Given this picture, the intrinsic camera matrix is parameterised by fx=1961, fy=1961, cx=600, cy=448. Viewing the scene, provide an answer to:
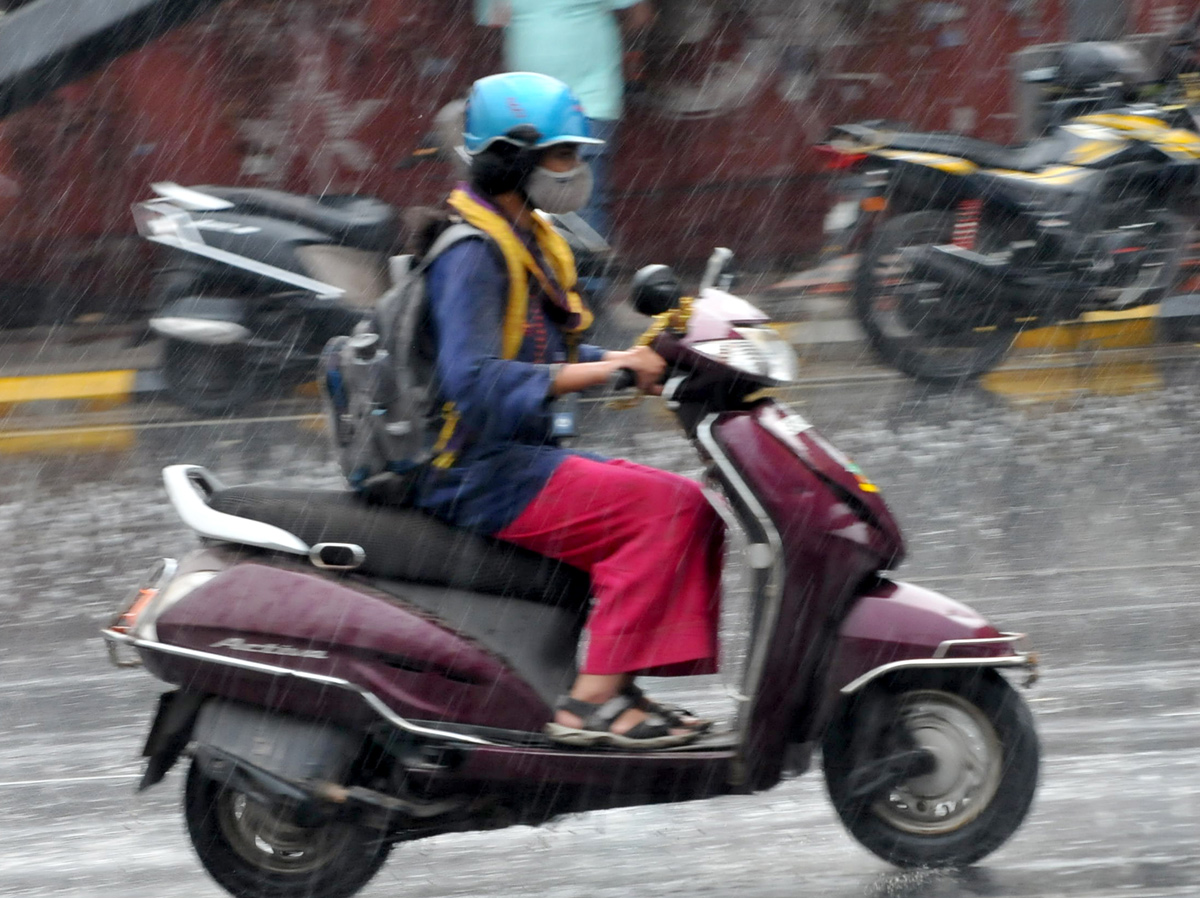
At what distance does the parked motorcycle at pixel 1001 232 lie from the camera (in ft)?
27.8

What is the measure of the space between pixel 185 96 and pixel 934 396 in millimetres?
4886

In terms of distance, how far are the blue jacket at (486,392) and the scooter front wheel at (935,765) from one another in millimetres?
780

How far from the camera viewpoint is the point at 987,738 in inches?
144

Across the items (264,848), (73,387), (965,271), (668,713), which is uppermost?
(668,713)

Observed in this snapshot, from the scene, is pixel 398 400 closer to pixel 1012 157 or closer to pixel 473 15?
pixel 1012 157

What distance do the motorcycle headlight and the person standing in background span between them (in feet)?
18.8

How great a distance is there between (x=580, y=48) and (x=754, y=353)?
20.1ft

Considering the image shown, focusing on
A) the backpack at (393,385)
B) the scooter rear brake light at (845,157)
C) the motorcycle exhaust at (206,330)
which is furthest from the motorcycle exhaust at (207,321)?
the backpack at (393,385)

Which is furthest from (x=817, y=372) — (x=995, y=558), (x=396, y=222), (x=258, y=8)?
(x=258, y=8)

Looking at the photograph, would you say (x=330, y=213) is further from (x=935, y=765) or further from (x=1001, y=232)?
(x=935, y=765)

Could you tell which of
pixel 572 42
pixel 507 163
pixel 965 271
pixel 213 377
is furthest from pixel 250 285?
pixel 507 163

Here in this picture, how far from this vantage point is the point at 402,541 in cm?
378

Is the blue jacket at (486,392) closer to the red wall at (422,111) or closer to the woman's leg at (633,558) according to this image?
the woman's leg at (633,558)

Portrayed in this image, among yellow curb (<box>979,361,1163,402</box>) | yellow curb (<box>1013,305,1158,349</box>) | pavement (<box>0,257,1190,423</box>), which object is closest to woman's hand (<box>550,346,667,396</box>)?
yellow curb (<box>979,361,1163,402</box>)
